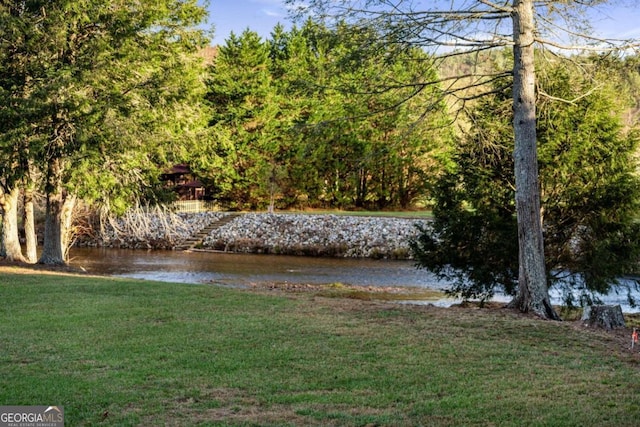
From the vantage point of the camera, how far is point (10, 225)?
20.5 metres

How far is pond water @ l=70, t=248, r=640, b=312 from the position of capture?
2225cm

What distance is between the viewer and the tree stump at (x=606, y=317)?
10539 millimetres

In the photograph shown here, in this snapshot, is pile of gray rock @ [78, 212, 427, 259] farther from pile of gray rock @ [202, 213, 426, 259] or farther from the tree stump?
the tree stump

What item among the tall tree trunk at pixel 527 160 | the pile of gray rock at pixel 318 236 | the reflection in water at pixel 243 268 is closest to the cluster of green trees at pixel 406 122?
the tall tree trunk at pixel 527 160

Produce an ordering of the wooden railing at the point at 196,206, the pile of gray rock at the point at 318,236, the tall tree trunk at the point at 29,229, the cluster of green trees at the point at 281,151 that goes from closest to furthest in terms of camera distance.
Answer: the tall tree trunk at the point at 29,229
the pile of gray rock at the point at 318,236
the wooden railing at the point at 196,206
the cluster of green trees at the point at 281,151

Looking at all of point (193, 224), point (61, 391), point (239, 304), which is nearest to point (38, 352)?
point (61, 391)

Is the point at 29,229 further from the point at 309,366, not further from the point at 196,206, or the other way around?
the point at 196,206

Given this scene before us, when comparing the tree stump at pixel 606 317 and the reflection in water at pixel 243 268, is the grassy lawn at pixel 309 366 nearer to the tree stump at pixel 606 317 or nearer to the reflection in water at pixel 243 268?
the tree stump at pixel 606 317

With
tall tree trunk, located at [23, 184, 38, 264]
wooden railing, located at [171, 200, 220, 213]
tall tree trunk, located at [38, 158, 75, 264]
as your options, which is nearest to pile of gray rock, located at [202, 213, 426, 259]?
wooden railing, located at [171, 200, 220, 213]

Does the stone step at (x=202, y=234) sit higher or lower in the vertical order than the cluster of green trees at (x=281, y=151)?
lower

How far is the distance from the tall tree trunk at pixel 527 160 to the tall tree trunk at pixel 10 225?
15.7 meters

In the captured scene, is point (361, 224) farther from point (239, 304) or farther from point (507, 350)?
point (507, 350)

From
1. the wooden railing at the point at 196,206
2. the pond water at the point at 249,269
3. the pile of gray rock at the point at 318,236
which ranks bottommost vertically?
the pond water at the point at 249,269

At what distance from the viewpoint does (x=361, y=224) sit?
3481cm
